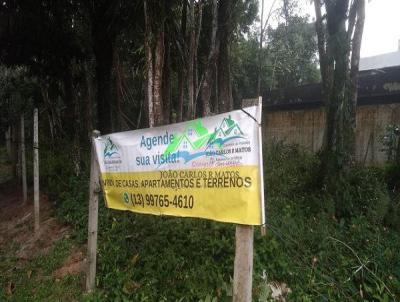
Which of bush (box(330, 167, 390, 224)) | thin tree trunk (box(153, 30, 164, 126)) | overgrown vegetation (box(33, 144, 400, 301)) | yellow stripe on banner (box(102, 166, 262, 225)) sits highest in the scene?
thin tree trunk (box(153, 30, 164, 126))

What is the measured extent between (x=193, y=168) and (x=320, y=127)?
9549mm

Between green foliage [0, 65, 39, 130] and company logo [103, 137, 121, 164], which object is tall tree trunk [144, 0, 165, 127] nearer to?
company logo [103, 137, 121, 164]

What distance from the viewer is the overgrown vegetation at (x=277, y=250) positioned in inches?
167

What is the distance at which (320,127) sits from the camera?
11.9m

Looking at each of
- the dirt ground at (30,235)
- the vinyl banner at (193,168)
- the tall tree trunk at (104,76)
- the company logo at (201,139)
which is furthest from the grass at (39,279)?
the tall tree trunk at (104,76)

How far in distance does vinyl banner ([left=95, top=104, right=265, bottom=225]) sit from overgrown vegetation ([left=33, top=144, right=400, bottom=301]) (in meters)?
0.88

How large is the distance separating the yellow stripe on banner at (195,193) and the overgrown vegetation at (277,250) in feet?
2.92

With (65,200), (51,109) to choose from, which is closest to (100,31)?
(51,109)

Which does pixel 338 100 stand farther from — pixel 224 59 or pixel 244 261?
pixel 244 261

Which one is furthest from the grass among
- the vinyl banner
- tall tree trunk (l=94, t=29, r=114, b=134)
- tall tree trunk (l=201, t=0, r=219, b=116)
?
tall tree trunk (l=201, t=0, r=219, b=116)

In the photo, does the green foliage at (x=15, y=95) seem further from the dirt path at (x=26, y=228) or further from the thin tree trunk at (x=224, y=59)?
the thin tree trunk at (x=224, y=59)

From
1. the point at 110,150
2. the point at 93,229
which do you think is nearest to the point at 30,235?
the point at 93,229

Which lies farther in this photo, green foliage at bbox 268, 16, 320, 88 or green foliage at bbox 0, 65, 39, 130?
green foliage at bbox 268, 16, 320, 88

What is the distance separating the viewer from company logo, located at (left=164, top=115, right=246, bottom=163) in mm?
2910
